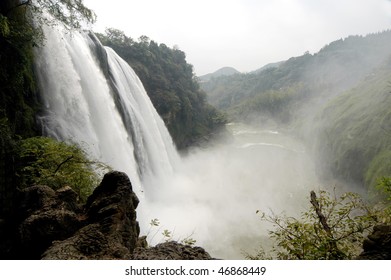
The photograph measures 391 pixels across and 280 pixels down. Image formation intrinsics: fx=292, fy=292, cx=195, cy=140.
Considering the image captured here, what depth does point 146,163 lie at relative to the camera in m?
25.9

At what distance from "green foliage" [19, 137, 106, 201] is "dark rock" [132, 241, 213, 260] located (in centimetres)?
463

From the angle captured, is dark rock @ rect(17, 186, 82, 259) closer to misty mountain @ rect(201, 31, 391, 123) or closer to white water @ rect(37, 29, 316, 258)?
white water @ rect(37, 29, 316, 258)

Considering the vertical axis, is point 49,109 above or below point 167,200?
above

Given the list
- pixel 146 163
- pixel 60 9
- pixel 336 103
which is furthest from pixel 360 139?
pixel 60 9

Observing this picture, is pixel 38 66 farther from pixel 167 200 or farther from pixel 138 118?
pixel 167 200

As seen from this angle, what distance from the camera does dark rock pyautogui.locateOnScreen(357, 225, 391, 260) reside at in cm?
419

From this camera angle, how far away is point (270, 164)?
49.4 meters

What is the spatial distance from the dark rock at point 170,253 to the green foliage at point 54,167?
463 centimetres

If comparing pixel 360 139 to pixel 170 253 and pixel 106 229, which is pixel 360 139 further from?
pixel 170 253

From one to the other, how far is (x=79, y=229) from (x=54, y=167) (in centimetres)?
392
